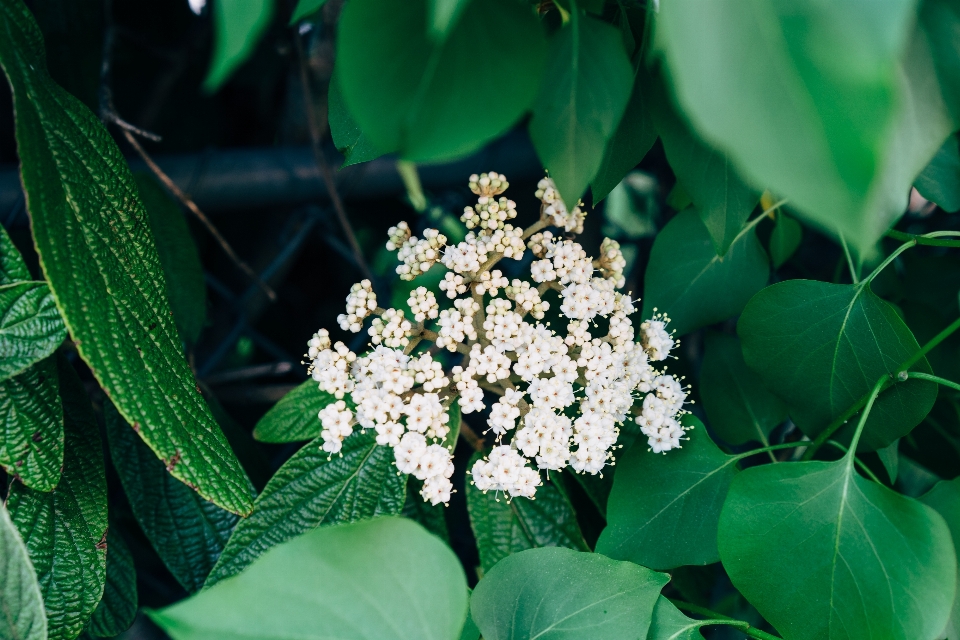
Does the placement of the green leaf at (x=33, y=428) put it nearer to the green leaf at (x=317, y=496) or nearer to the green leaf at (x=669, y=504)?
the green leaf at (x=317, y=496)

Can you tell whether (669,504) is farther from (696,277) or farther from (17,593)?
(17,593)

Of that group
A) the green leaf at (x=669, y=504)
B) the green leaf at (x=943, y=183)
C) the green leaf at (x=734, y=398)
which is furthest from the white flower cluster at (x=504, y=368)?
the green leaf at (x=943, y=183)

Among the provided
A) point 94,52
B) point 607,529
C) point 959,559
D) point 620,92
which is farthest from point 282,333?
point 959,559

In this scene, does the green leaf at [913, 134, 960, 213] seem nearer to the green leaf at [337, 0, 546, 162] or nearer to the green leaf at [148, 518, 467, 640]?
the green leaf at [337, 0, 546, 162]

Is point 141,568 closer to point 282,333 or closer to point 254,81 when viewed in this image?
point 282,333

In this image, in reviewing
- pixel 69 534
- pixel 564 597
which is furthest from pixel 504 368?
pixel 69 534
